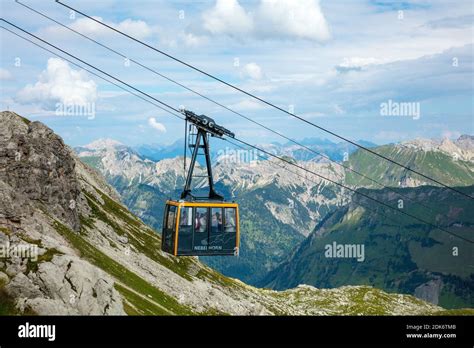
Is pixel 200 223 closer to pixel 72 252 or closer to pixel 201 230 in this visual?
pixel 201 230

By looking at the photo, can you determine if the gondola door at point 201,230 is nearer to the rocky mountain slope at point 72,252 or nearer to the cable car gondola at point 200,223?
the cable car gondola at point 200,223

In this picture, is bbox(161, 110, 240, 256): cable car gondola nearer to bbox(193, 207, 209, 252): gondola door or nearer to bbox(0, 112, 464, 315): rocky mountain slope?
bbox(193, 207, 209, 252): gondola door

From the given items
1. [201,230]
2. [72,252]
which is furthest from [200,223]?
[72,252]

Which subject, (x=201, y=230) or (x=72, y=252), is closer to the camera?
(x=201, y=230)

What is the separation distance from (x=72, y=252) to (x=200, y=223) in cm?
2253

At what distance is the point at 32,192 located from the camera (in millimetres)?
116000

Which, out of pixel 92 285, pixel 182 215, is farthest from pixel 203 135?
pixel 92 285

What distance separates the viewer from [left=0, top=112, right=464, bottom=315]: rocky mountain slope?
190 feet

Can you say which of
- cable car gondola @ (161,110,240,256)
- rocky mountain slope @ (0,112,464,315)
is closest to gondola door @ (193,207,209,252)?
cable car gondola @ (161,110,240,256)

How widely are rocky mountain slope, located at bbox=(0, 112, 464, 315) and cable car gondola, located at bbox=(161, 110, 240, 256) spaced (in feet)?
37.4

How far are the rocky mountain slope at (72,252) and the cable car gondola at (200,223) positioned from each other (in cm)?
1141

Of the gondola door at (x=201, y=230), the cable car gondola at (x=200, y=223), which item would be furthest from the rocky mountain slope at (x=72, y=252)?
the gondola door at (x=201, y=230)

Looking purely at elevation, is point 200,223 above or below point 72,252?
above

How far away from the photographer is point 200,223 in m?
56.8
